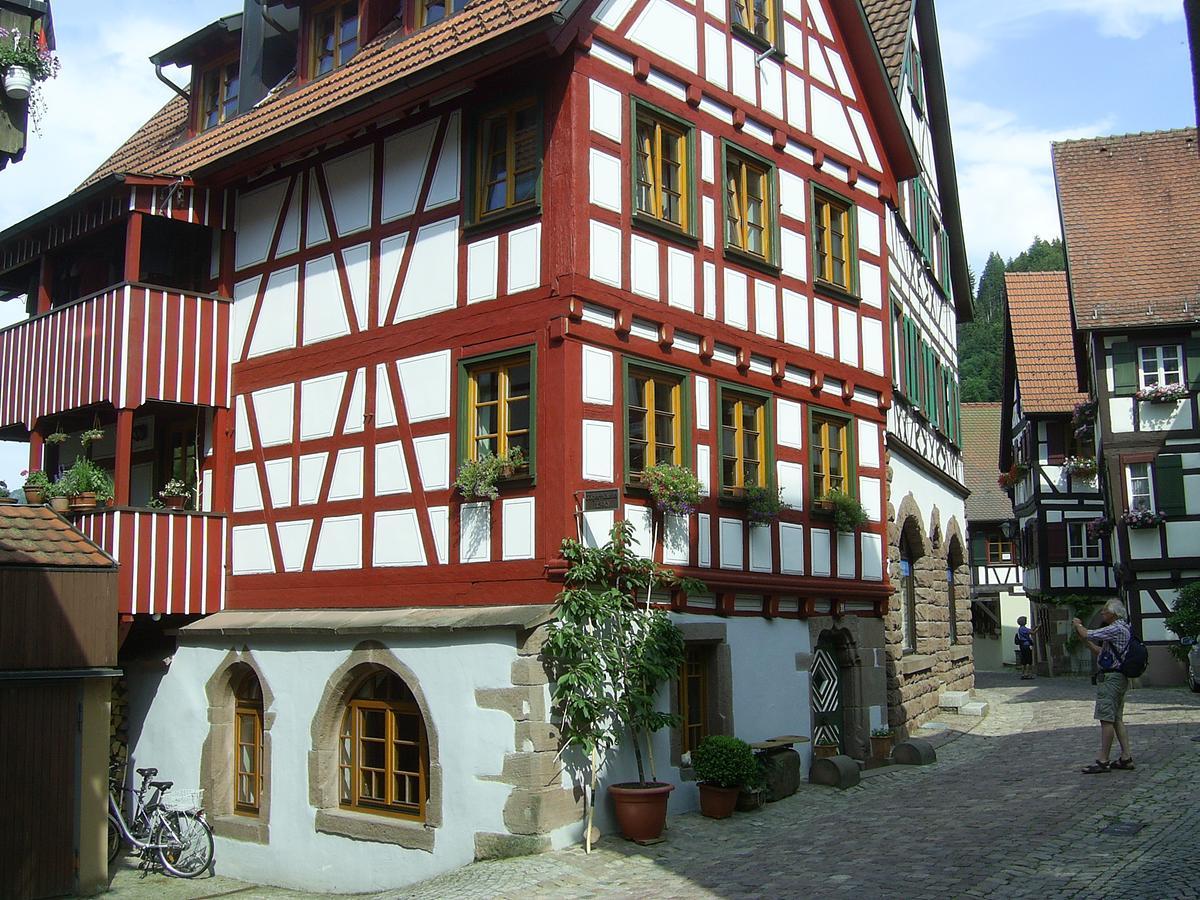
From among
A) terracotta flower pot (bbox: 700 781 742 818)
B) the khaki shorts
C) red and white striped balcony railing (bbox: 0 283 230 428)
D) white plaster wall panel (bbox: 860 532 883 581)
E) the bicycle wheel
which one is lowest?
the bicycle wheel

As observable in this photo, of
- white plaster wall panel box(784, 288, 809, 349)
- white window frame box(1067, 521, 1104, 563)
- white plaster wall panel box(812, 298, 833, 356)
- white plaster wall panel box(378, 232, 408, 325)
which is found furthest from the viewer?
white window frame box(1067, 521, 1104, 563)

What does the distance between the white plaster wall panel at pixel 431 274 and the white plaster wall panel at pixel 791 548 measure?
4939 mm

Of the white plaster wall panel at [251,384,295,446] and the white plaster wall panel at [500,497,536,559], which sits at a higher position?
the white plaster wall panel at [251,384,295,446]

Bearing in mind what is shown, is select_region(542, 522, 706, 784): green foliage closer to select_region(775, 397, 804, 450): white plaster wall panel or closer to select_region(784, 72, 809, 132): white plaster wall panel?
select_region(775, 397, 804, 450): white plaster wall panel

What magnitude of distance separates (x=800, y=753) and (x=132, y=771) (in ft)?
28.3

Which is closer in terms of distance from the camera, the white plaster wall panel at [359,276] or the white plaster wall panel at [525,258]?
→ the white plaster wall panel at [525,258]

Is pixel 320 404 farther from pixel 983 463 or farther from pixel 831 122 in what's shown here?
pixel 983 463

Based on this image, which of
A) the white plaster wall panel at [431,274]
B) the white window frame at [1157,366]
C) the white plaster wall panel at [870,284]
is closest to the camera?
the white plaster wall panel at [431,274]

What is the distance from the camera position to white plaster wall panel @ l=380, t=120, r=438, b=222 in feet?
48.7

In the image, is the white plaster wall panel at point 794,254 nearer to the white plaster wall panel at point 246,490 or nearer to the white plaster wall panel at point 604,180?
the white plaster wall panel at point 604,180

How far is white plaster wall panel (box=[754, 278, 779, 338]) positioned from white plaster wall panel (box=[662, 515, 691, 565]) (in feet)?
9.49

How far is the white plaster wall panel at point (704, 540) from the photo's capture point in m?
14.7

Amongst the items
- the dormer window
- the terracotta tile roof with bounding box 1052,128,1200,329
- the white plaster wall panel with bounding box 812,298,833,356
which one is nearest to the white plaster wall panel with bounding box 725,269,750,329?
the white plaster wall panel with bounding box 812,298,833,356

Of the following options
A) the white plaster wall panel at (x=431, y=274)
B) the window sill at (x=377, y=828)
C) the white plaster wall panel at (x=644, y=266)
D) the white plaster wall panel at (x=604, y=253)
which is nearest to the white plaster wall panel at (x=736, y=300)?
the white plaster wall panel at (x=644, y=266)
